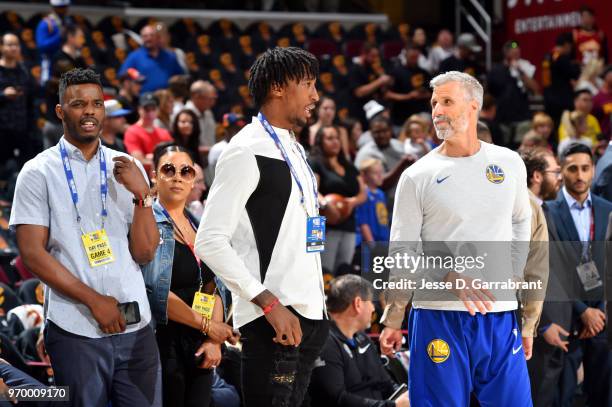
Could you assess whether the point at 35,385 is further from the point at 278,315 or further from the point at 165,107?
the point at 165,107

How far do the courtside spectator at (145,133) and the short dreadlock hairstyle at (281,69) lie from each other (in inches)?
190

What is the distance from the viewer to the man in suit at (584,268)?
→ 604 cm

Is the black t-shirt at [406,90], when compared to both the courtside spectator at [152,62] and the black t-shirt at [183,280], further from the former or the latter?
the black t-shirt at [183,280]

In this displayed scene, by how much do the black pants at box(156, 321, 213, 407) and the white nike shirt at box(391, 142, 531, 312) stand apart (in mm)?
1092

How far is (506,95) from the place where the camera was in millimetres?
13227

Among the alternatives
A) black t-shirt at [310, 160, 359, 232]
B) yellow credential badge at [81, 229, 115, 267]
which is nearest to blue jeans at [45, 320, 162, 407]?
yellow credential badge at [81, 229, 115, 267]

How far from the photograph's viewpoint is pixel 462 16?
1748 cm

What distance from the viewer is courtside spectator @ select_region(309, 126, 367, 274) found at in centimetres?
826

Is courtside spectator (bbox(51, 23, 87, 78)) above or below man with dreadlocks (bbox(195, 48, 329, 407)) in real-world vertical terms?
above

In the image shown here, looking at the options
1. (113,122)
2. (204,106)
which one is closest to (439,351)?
(113,122)

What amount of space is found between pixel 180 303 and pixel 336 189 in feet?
13.4

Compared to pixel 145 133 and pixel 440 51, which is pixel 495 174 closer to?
pixel 145 133

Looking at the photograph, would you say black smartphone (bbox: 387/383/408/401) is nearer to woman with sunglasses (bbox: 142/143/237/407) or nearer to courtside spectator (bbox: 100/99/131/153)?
woman with sunglasses (bbox: 142/143/237/407)

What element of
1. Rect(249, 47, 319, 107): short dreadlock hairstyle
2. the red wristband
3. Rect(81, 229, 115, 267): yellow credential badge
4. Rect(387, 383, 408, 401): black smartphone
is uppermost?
Rect(249, 47, 319, 107): short dreadlock hairstyle
